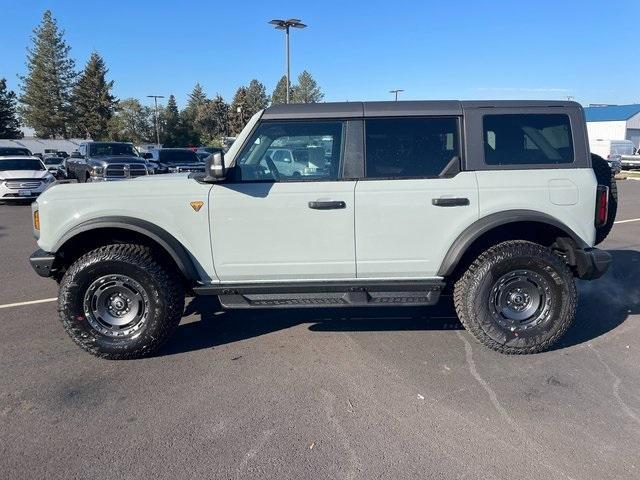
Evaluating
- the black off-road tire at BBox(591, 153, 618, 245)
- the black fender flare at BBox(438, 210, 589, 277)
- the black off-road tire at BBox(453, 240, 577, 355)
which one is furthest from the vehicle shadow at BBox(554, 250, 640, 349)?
the black fender flare at BBox(438, 210, 589, 277)

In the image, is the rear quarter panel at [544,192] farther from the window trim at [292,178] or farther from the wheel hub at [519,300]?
the window trim at [292,178]

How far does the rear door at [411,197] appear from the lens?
155 inches

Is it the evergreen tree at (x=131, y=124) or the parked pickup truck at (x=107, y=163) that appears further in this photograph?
the evergreen tree at (x=131, y=124)

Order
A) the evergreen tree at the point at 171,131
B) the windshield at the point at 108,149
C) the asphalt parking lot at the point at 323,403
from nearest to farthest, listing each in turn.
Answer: the asphalt parking lot at the point at 323,403 < the windshield at the point at 108,149 < the evergreen tree at the point at 171,131

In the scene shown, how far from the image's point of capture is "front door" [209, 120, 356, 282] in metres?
3.92

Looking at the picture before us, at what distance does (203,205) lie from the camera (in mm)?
3916

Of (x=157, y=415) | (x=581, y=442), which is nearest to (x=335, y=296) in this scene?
(x=157, y=415)

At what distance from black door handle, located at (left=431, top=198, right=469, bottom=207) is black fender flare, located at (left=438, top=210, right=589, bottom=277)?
0.19 meters

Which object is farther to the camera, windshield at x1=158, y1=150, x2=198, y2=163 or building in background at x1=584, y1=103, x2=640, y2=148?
building in background at x1=584, y1=103, x2=640, y2=148

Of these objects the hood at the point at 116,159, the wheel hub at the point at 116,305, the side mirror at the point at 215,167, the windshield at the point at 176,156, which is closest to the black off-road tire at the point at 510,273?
the side mirror at the point at 215,167

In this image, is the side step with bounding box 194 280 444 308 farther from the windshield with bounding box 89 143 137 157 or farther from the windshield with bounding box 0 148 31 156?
the windshield with bounding box 0 148 31 156

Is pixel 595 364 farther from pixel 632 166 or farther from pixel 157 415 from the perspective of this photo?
pixel 632 166

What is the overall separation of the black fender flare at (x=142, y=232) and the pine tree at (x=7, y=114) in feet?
225

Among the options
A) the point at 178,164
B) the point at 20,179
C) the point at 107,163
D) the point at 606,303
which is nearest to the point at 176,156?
the point at 178,164
